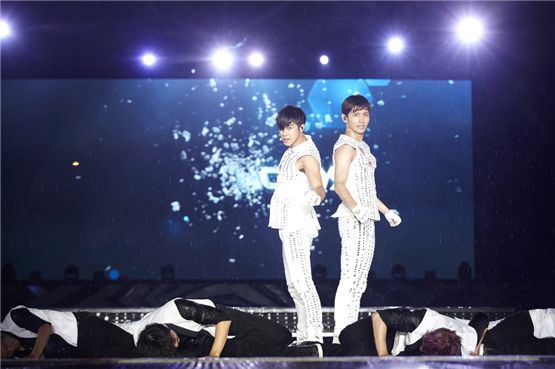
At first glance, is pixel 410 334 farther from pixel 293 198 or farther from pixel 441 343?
pixel 293 198

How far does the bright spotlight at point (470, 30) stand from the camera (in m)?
7.45

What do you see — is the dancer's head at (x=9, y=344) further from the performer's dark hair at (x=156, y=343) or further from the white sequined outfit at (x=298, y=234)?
the white sequined outfit at (x=298, y=234)

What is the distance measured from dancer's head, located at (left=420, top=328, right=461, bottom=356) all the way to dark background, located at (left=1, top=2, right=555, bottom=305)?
3.46 meters

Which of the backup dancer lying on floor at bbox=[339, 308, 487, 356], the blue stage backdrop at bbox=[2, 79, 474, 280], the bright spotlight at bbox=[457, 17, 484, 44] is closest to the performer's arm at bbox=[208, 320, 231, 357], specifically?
the backup dancer lying on floor at bbox=[339, 308, 487, 356]

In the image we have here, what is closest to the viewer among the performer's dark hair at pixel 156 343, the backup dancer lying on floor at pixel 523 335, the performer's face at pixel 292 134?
the performer's dark hair at pixel 156 343

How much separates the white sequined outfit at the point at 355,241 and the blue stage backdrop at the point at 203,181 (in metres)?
5.88

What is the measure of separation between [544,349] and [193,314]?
1.73m

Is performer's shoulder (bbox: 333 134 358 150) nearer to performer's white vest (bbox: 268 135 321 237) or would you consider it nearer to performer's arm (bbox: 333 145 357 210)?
performer's arm (bbox: 333 145 357 210)

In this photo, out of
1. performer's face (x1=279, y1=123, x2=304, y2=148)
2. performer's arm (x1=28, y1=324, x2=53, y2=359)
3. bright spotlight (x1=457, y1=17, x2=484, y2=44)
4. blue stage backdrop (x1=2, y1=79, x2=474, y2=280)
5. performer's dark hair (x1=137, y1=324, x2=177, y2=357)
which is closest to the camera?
performer's dark hair (x1=137, y1=324, x2=177, y2=357)

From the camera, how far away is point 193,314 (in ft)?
11.5

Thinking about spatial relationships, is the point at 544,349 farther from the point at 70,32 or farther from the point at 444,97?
the point at 444,97

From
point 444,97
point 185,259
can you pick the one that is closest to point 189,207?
point 185,259

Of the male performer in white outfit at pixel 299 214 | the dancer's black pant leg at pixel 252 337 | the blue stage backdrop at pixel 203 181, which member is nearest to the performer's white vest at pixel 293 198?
the male performer in white outfit at pixel 299 214

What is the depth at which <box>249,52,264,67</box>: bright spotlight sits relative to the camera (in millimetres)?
8602
